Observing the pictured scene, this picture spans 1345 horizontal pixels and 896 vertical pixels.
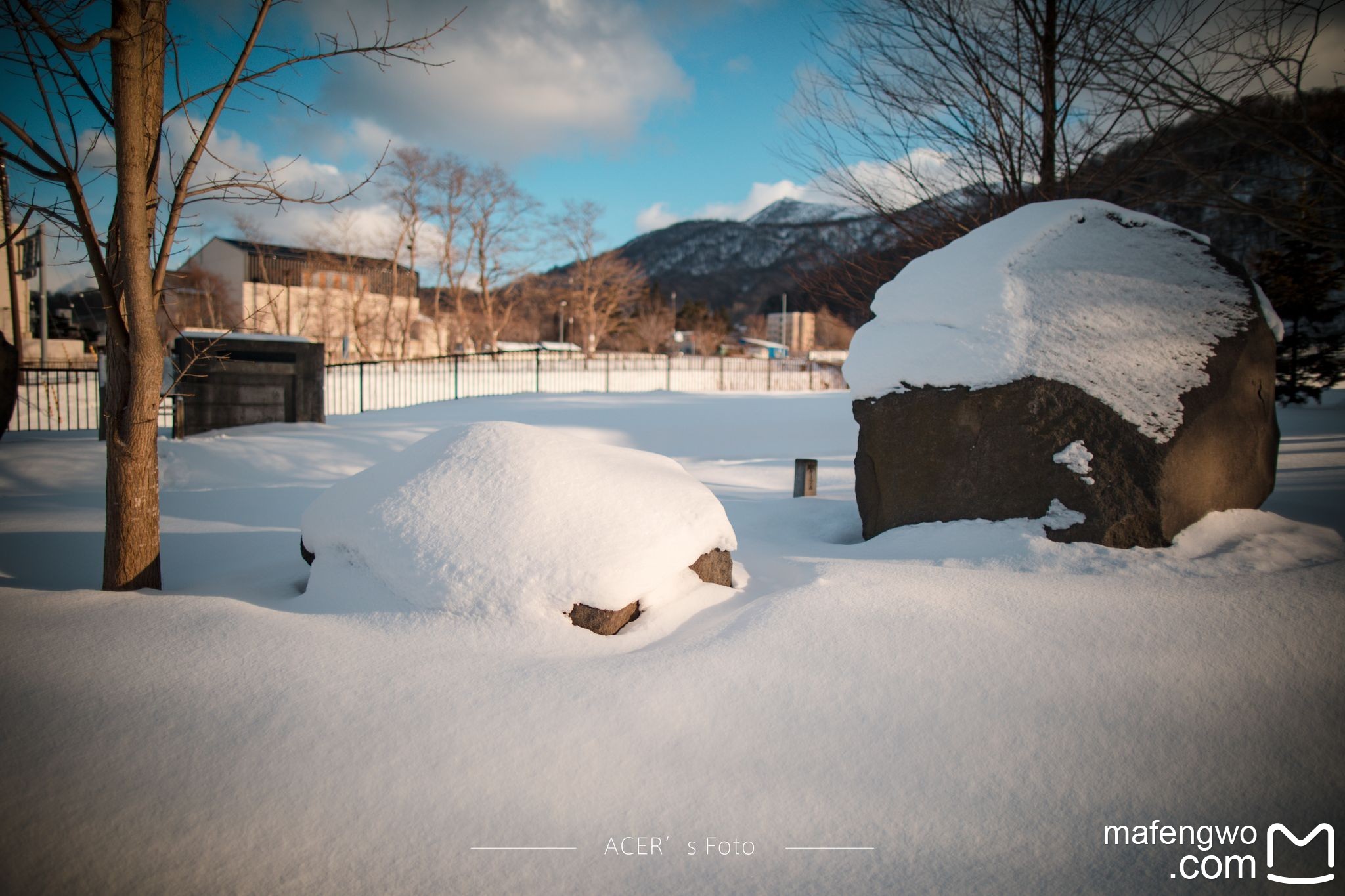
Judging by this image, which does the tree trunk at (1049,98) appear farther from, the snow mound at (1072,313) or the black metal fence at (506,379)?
the black metal fence at (506,379)

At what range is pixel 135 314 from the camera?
3.23 metres

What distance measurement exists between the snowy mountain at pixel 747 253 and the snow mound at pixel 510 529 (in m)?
5.98

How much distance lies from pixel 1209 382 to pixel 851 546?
8.27 ft

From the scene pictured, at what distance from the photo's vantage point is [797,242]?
894 centimetres

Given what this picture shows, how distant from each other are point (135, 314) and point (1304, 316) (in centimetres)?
1843

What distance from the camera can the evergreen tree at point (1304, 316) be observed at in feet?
40.4

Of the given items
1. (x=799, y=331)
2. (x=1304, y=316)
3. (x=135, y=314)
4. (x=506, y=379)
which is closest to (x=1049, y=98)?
(x=135, y=314)

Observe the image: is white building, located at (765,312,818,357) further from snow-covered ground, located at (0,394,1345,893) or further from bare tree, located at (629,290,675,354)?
snow-covered ground, located at (0,394,1345,893)

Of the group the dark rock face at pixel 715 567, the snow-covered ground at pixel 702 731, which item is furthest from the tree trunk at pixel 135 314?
the dark rock face at pixel 715 567

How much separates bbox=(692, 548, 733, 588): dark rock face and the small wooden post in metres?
2.90

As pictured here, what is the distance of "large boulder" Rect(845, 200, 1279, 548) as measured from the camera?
4031 millimetres

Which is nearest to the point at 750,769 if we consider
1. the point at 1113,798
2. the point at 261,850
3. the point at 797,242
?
the point at 1113,798

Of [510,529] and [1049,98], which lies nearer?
[510,529]

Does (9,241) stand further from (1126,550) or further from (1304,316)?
(1304,316)
